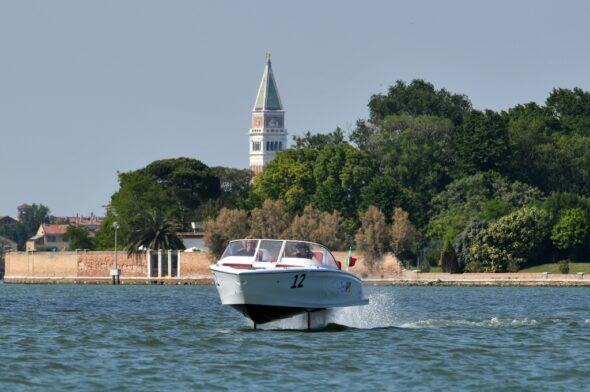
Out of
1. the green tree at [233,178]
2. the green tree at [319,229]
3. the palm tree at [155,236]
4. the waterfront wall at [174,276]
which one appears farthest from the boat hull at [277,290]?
the green tree at [233,178]

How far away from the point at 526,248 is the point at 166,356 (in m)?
70.7

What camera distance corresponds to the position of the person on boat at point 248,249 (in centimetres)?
4347

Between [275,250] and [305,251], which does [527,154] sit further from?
[275,250]

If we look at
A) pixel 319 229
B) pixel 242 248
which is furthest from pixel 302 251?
pixel 319 229

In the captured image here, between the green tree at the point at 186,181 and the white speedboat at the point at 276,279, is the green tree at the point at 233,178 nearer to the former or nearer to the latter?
the green tree at the point at 186,181

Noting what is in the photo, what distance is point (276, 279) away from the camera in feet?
139

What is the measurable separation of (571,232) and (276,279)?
6795cm

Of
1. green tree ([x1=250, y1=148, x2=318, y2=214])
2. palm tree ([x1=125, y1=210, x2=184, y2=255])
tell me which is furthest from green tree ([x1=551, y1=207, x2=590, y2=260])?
palm tree ([x1=125, y1=210, x2=184, y2=255])

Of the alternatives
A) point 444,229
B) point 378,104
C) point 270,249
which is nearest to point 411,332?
point 270,249

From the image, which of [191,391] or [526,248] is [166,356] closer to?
[191,391]

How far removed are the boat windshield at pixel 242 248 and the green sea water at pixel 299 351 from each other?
2128 millimetres

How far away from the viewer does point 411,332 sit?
4644 cm

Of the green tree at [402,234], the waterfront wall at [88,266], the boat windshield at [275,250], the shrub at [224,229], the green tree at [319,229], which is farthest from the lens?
the waterfront wall at [88,266]

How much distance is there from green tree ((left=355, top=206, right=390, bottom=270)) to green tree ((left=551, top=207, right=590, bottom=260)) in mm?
11304
